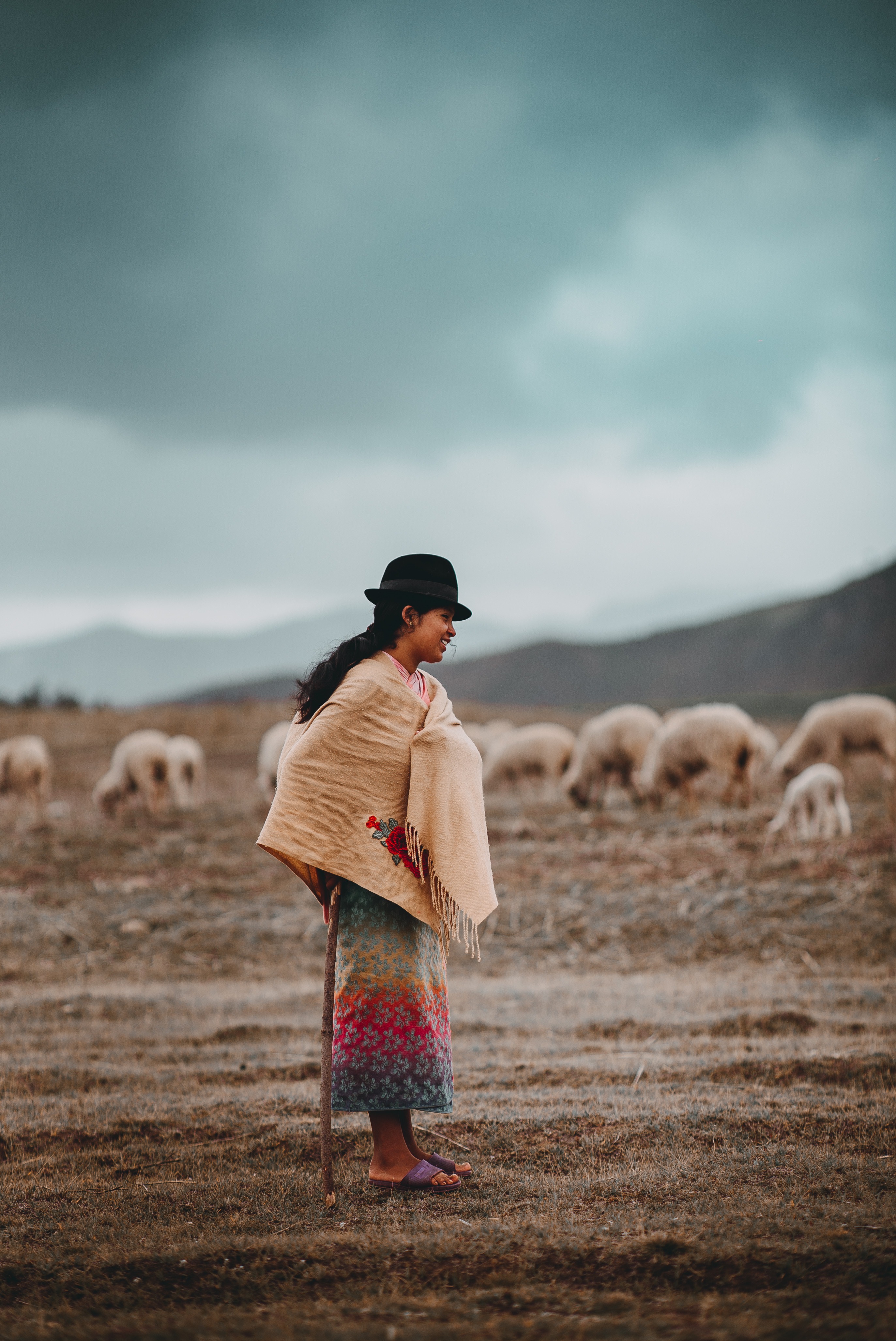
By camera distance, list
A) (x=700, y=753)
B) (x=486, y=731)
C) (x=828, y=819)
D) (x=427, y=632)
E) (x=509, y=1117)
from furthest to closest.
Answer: (x=486, y=731) → (x=700, y=753) → (x=828, y=819) → (x=509, y=1117) → (x=427, y=632)

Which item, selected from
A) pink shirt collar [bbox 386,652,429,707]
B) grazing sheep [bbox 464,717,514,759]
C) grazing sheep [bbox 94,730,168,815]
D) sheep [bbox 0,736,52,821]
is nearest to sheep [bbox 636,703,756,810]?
grazing sheep [bbox 464,717,514,759]

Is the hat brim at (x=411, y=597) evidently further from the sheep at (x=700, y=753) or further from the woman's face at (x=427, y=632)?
the sheep at (x=700, y=753)

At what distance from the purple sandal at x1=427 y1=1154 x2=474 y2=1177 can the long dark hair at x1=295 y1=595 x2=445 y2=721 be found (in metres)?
1.70

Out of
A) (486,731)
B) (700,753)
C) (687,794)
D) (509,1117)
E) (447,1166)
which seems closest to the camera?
(447,1166)

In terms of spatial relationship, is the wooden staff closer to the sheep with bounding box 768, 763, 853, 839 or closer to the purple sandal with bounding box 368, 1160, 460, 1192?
the purple sandal with bounding box 368, 1160, 460, 1192

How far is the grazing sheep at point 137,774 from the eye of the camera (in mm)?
22172

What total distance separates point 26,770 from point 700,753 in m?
14.0

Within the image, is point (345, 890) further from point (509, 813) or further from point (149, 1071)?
point (509, 813)

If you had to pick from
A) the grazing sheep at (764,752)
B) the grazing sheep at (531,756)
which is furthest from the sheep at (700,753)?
the grazing sheep at (531,756)

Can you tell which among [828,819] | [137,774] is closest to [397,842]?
[828,819]

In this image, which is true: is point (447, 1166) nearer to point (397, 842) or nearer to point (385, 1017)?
point (385, 1017)

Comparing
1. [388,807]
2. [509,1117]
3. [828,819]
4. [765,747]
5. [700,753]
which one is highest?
[765,747]

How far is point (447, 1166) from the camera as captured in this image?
4.09 meters

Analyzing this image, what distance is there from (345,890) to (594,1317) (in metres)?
1.84
